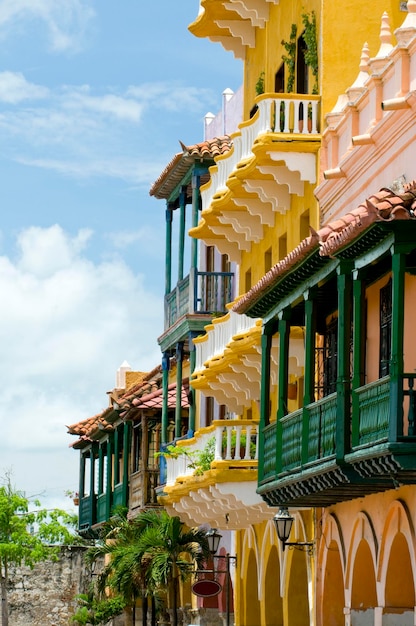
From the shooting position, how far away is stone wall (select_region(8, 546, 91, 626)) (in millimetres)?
58844

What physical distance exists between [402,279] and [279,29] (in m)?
14.0

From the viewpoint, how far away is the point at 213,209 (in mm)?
34125

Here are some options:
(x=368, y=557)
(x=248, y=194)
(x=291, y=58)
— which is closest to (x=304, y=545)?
(x=368, y=557)

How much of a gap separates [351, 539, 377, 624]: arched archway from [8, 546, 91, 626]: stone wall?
33.7m

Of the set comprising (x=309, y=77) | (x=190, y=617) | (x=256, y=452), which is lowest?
(x=190, y=617)

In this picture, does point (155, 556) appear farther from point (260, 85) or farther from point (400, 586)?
point (400, 586)

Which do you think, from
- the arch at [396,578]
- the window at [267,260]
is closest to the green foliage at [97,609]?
the window at [267,260]

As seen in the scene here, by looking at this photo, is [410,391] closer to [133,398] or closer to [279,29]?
[279,29]

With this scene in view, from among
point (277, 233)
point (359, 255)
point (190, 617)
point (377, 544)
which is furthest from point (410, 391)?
point (190, 617)

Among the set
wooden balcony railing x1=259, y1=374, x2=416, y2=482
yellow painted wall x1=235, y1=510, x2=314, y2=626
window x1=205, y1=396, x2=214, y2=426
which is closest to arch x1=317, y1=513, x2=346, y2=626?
yellow painted wall x1=235, y1=510, x2=314, y2=626

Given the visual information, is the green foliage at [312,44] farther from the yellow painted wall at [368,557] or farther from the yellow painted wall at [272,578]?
the yellow painted wall at [368,557]

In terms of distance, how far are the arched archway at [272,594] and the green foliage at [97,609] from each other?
8888mm

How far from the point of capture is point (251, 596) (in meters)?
34.8

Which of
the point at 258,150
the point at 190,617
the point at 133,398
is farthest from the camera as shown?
the point at 133,398
